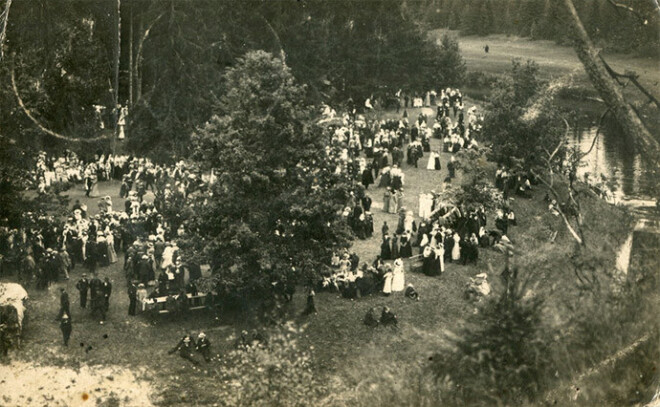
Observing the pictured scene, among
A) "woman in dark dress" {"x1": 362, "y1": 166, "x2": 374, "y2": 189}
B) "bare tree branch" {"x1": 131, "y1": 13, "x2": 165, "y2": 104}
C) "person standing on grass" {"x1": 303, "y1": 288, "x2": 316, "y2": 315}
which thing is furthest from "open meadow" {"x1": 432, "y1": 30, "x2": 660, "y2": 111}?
"bare tree branch" {"x1": 131, "y1": 13, "x2": 165, "y2": 104}

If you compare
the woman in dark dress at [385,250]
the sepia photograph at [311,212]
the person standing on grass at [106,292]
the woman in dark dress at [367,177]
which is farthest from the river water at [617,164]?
the person standing on grass at [106,292]

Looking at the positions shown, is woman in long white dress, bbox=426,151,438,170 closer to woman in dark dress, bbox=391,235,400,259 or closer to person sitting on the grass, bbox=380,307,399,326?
woman in dark dress, bbox=391,235,400,259

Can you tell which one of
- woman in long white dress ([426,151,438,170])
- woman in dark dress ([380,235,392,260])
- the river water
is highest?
the river water

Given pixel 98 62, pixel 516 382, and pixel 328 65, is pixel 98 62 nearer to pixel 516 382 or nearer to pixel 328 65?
pixel 328 65

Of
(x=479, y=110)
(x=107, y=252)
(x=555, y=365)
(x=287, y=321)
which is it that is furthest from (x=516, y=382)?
(x=107, y=252)

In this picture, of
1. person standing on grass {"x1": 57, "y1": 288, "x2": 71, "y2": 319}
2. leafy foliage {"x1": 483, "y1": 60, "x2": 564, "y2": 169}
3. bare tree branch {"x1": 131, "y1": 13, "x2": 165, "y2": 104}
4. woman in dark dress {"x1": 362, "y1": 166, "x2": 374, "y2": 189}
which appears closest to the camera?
person standing on grass {"x1": 57, "y1": 288, "x2": 71, "y2": 319}

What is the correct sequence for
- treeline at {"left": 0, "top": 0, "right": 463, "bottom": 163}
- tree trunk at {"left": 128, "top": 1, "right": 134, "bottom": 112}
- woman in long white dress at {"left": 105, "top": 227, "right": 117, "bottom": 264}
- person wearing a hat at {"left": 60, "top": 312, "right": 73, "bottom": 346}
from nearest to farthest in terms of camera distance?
1. person wearing a hat at {"left": 60, "top": 312, "right": 73, "bottom": 346}
2. treeline at {"left": 0, "top": 0, "right": 463, "bottom": 163}
3. tree trunk at {"left": 128, "top": 1, "right": 134, "bottom": 112}
4. woman in long white dress at {"left": 105, "top": 227, "right": 117, "bottom": 264}

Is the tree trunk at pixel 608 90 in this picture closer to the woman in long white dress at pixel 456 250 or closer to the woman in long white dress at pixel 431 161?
the woman in long white dress at pixel 456 250
